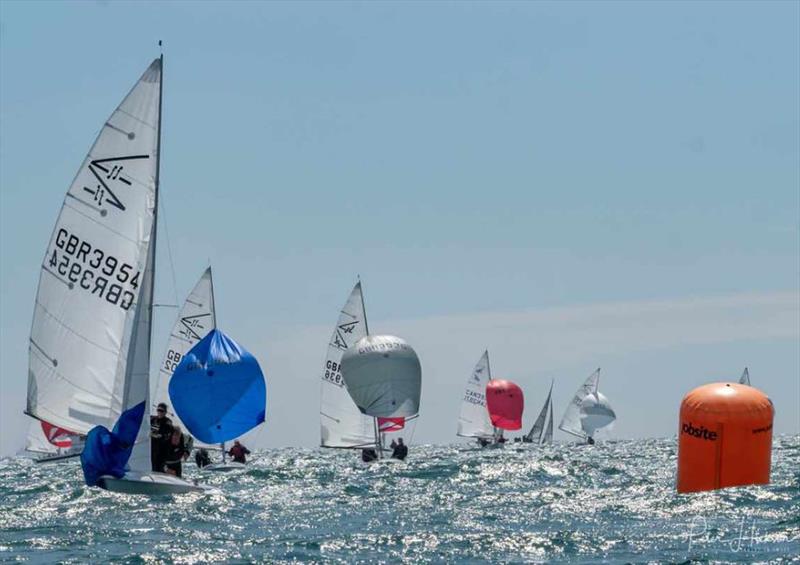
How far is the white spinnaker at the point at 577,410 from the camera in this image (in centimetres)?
8200

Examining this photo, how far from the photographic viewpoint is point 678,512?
63.5ft

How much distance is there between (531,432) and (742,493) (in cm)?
6185

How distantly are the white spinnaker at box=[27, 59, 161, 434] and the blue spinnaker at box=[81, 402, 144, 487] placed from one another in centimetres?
25

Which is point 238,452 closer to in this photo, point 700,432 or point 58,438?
point 58,438

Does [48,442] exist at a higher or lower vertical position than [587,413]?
lower

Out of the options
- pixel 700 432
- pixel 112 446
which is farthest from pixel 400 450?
pixel 700 432

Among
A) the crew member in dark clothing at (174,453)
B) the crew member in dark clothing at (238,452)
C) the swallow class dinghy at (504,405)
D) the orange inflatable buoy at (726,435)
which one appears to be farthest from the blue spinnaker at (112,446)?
the swallow class dinghy at (504,405)

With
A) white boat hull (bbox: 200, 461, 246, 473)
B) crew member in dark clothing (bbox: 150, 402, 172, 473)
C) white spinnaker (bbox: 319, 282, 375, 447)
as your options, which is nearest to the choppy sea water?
crew member in dark clothing (bbox: 150, 402, 172, 473)

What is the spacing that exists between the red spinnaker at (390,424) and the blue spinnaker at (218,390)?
14039mm

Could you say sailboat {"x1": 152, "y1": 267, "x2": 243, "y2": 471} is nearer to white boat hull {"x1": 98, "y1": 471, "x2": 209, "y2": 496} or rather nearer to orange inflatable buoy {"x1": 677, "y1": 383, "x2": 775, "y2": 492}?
white boat hull {"x1": 98, "y1": 471, "x2": 209, "y2": 496}

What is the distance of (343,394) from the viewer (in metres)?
46.7

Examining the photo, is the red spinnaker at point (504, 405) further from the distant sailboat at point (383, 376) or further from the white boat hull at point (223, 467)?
the white boat hull at point (223, 467)

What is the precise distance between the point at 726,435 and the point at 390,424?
25.8 m

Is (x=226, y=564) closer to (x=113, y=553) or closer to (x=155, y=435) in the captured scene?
(x=113, y=553)
